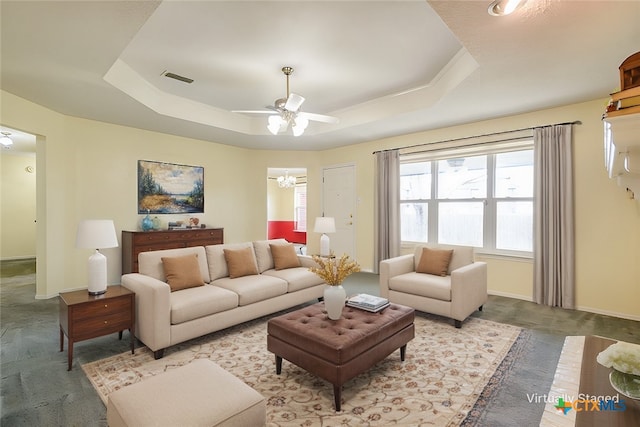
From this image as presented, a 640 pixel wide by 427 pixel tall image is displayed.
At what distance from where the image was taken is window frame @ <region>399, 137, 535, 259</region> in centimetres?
444

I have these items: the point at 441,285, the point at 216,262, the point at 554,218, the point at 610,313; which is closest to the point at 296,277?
the point at 216,262

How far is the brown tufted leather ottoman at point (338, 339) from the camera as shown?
78.6 inches

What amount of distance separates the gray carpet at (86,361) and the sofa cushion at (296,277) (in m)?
1.71

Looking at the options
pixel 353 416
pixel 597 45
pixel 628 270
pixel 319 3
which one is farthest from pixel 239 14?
pixel 628 270

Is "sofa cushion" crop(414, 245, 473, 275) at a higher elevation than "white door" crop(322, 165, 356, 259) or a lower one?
lower

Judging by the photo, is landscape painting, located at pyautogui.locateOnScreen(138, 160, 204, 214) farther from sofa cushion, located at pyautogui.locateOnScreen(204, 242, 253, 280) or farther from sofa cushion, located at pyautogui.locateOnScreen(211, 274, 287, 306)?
sofa cushion, located at pyautogui.locateOnScreen(211, 274, 287, 306)

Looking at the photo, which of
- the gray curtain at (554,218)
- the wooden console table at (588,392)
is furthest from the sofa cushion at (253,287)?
the gray curtain at (554,218)

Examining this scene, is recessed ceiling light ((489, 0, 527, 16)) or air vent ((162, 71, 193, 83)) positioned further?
air vent ((162, 71, 193, 83))

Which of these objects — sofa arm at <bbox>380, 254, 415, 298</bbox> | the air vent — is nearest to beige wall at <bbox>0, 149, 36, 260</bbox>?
the air vent

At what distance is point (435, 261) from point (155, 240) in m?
4.29

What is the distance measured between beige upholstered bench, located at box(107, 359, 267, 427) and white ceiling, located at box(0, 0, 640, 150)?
7.84 feet

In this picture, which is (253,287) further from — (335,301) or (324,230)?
(324,230)

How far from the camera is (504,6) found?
196cm

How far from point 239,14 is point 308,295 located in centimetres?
310
